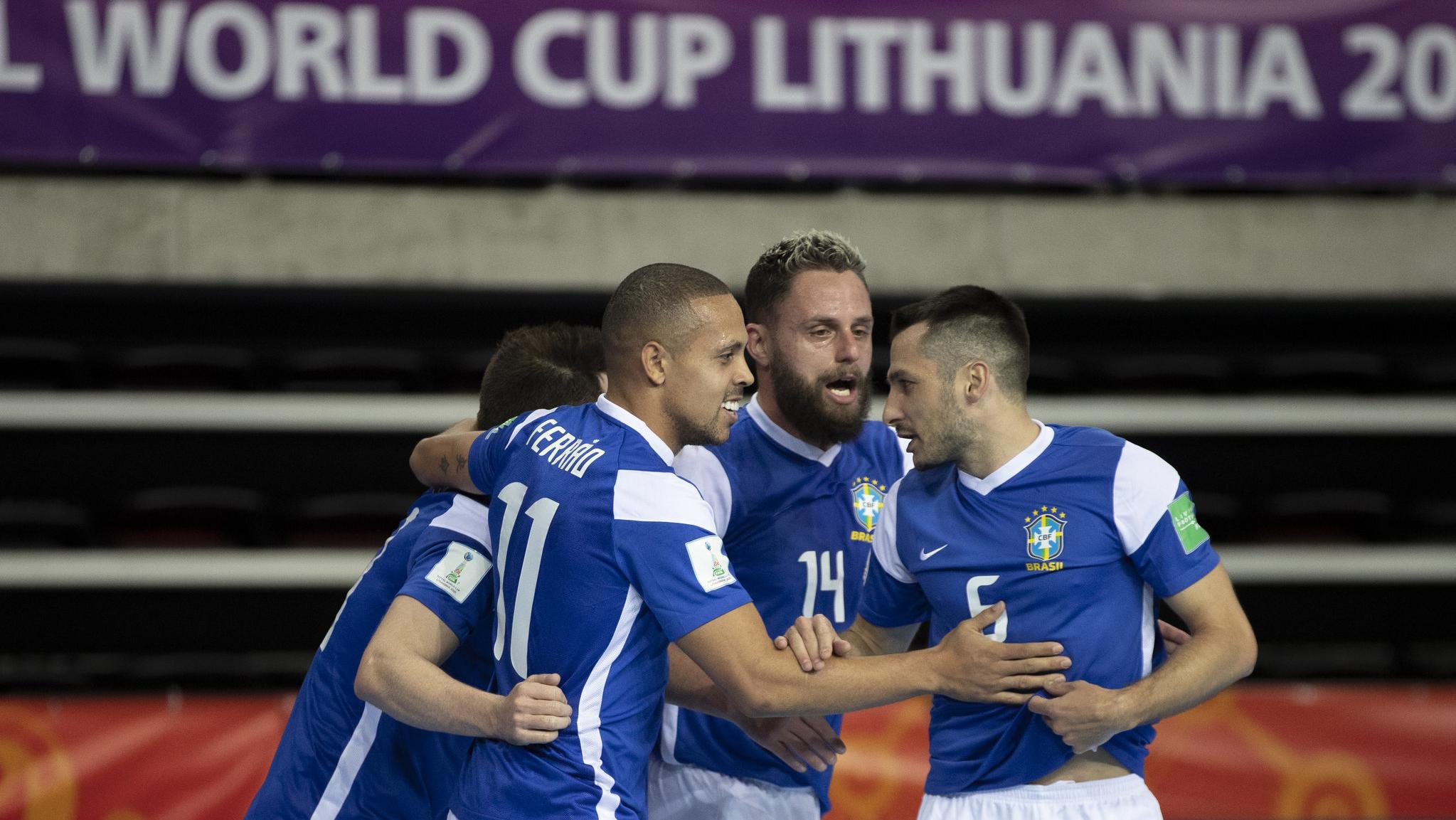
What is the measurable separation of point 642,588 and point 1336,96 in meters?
7.42

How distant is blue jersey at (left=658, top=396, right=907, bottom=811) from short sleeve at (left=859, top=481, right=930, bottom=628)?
0.42m

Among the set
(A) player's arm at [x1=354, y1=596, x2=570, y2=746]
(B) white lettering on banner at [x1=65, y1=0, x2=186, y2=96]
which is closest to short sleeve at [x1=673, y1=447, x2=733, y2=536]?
(A) player's arm at [x1=354, y1=596, x2=570, y2=746]

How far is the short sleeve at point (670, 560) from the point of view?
2846 millimetres

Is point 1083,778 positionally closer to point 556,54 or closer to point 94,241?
point 556,54

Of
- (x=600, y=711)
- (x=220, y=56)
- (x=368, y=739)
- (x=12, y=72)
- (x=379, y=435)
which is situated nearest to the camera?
(x=600, y=711)

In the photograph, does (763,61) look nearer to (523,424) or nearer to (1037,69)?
(1037,69)

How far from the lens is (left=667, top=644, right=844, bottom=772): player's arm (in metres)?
3.43

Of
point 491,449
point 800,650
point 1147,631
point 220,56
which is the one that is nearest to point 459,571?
point 491,449

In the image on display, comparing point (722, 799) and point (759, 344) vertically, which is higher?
point (759, 344)

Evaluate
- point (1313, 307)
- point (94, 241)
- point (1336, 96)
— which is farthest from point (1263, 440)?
point (94, 241)

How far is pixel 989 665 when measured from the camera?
9.45 ft

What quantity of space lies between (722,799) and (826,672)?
111 centimetres

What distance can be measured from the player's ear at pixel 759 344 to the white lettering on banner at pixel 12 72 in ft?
19.4

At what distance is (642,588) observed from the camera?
287 cm
